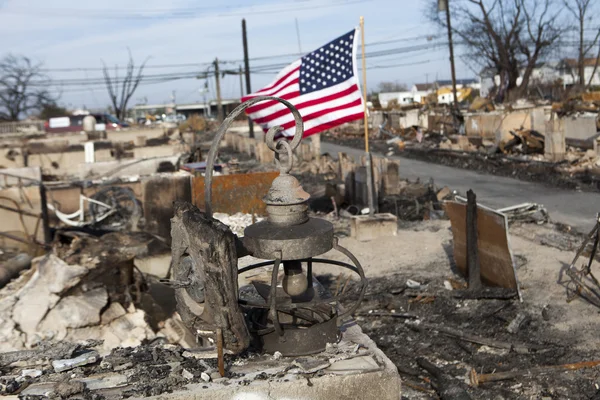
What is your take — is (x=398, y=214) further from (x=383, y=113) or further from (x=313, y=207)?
(x=383, y=113)

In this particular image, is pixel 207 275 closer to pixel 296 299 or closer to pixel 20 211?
pixel 296 299

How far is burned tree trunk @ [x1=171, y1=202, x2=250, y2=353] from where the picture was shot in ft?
11.6

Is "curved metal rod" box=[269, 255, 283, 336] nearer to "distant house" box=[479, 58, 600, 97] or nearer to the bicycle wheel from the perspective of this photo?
the bicycle wheel

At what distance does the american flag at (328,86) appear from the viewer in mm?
10547

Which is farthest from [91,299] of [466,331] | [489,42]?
[489,42]

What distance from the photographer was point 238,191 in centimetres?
1185

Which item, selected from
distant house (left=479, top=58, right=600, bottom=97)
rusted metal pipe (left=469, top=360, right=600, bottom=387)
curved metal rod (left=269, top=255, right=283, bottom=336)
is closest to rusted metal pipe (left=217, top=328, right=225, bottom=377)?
curved metal rod (left=269, top=255, right=283, bottom=336)

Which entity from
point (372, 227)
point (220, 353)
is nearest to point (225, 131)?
point (220, 353)

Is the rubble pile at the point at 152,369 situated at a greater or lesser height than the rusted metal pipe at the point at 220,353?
lesser

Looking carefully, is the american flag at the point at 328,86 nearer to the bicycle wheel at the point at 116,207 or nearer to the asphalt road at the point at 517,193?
the bicycle wheel at the point at 116,207

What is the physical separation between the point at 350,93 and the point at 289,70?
1.31 m

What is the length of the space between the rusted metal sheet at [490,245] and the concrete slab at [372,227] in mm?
2379

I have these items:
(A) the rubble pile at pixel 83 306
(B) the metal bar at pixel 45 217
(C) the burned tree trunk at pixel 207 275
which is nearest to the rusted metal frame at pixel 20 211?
(B) the metal bar at pixel 45 217

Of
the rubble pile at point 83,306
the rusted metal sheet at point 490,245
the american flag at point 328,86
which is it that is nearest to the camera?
the rusted metal sheet at point 490,245
